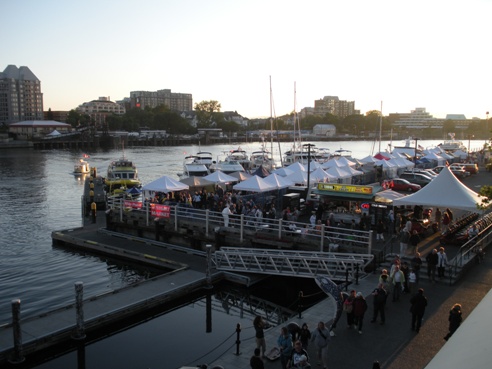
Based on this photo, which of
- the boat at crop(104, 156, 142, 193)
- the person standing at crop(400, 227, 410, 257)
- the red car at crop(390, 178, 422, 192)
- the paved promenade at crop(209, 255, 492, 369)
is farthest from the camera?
the boat at crop(104, 156, 142, 193)

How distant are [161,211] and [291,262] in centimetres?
916

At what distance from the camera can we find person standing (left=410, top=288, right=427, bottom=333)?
41.8 ft

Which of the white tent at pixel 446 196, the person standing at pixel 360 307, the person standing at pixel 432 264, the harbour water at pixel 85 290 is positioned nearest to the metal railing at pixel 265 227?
the person standing at pixel 432 264

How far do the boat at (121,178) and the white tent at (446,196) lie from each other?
2942cm

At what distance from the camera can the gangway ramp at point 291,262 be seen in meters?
18.3

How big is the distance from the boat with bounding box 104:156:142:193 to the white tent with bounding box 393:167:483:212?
29.4 meters

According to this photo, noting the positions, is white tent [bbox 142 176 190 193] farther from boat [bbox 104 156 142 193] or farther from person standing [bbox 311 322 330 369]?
person standing [bbox 311 322 330 369]

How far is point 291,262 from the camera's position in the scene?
2033cm

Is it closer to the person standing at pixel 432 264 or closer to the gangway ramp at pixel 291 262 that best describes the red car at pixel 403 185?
the gangway ramp at pixel 291 262

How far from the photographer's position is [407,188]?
37969 millimetres

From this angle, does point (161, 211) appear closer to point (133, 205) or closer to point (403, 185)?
point (133, 205)

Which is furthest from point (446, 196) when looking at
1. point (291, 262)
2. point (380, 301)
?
point (380, 301)

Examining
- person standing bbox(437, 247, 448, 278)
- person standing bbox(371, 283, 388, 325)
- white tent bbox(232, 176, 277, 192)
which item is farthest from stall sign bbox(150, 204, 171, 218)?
person standing bbox(371, 283, 388, 325)

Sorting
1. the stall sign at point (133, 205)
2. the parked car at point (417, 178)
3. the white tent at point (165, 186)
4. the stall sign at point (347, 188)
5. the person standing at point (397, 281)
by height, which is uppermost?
the stall sign at point (347, 188)
